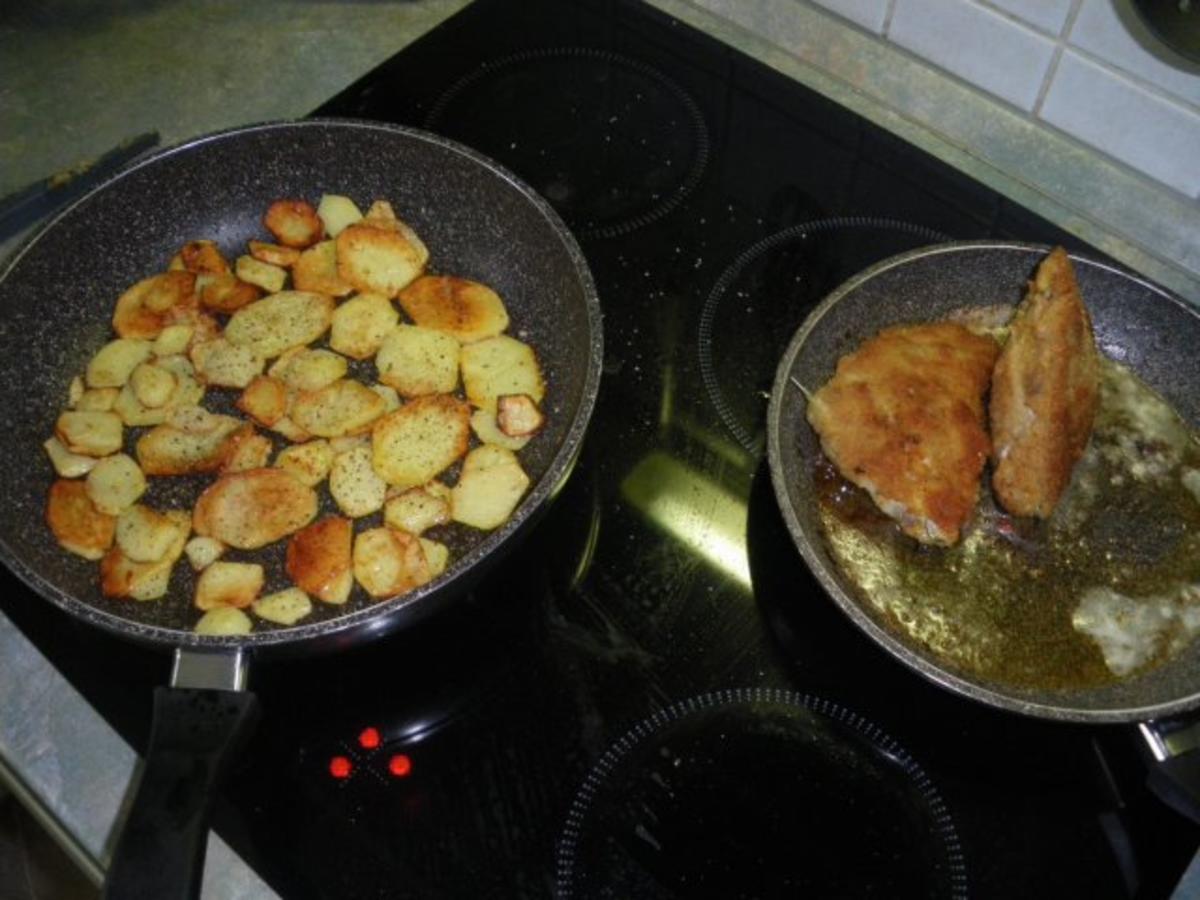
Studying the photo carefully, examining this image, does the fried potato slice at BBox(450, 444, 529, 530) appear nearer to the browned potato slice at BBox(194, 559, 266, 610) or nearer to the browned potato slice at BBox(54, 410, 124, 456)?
the browned potato slice at BBox(194, 559, 266, 610)

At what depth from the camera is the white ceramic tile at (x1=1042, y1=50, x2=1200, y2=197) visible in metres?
1.02

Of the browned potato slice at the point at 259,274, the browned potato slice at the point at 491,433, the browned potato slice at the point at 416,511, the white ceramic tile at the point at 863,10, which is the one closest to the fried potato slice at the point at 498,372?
the browned potato slice at the point at 491,433

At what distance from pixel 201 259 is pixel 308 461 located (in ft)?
0.94

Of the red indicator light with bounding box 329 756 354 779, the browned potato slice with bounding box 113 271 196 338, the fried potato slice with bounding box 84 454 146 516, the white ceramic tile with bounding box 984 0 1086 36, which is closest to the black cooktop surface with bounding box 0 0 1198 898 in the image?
the red indicator light with bounding box 329 756 354 779

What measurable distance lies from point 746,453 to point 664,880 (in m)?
0.39

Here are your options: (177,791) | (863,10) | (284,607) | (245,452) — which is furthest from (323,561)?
(863,10)

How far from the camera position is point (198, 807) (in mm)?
657

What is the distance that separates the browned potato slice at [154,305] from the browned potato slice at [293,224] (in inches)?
4.1

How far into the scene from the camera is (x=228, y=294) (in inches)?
41.9

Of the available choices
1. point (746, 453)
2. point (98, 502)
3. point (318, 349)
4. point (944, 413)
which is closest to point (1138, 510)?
point (944, 413)

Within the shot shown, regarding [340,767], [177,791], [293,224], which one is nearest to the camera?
[177,791]

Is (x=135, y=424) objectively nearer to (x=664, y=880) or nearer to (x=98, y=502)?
(x=98, y=502)

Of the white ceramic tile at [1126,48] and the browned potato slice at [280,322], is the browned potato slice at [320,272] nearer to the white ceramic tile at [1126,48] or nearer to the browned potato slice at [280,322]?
the browned potato slice at [280,322]

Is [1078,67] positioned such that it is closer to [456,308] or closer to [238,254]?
[456,308]
